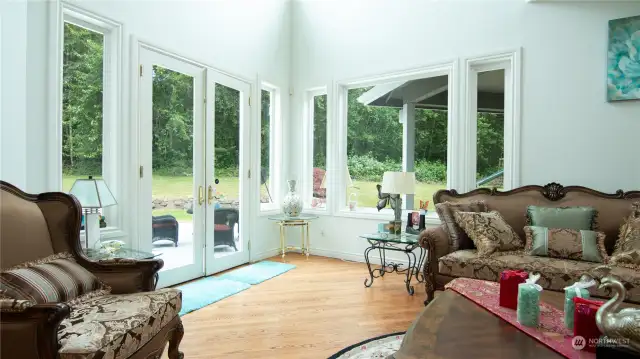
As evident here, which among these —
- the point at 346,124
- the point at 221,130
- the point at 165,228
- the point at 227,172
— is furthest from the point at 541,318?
the point at 346,124

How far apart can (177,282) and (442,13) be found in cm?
411

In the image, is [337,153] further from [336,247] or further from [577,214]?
[577,214]

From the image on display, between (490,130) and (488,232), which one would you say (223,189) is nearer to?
(488,232)

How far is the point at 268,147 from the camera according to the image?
17.3 ft

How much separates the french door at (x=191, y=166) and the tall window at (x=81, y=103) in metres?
0.35

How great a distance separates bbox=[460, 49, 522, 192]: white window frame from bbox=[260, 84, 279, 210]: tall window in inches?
98.0

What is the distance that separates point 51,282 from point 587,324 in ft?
7.89

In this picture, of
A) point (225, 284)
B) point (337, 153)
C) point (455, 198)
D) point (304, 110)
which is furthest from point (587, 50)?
point (225, 284)

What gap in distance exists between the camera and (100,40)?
10.8 ft

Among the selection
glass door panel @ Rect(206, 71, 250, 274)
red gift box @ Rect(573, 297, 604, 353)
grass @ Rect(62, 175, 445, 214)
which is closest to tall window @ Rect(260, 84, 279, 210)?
grass @ Rect(62, 175, 445, 214)

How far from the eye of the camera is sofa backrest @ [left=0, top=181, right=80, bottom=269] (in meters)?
1.95

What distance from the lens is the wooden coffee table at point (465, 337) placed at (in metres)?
1.50

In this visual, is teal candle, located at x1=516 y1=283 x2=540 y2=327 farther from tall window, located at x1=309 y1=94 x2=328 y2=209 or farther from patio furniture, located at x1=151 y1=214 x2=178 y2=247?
tall window, located at x1=309 y1=94 x2=328 y2=209

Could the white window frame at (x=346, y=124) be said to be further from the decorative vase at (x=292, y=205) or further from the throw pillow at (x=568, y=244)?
the throw pillow at (x=568, y=244)
